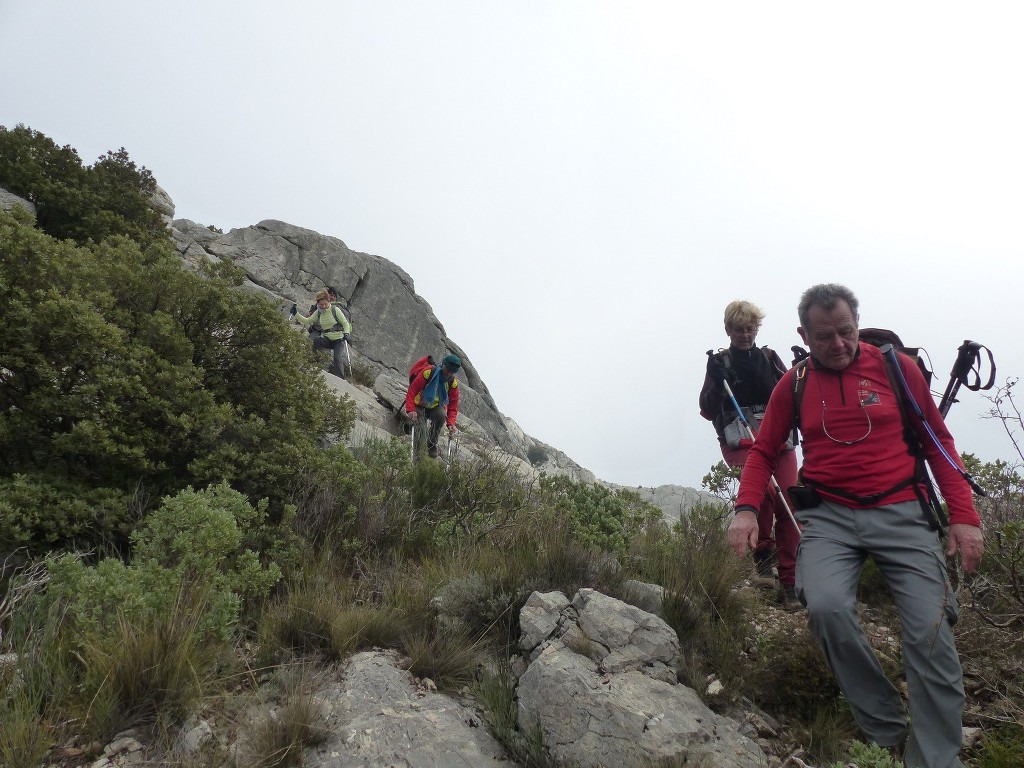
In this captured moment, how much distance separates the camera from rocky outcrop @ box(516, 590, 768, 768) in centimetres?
269

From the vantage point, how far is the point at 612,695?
2.90 meters

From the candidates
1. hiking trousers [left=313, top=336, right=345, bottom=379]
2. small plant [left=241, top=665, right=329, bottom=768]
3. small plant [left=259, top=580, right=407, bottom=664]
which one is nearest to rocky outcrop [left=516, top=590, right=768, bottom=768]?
small plant [left=259, top=580, right=407, bottom=664]

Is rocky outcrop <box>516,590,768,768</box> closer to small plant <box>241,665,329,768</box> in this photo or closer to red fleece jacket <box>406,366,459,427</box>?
small plant <box>241,665,329,768</box>

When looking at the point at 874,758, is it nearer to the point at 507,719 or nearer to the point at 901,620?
the point at 901,620

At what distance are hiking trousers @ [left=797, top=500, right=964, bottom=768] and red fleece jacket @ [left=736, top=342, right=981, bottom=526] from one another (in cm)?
14

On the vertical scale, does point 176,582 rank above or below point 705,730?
below

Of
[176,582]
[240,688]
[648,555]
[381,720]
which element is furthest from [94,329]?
[648,555]

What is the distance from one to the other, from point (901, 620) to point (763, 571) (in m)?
2.20

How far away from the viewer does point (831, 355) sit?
3279 mm

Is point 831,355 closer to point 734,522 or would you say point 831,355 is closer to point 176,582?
point 734,522

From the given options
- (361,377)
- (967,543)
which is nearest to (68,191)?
(361,377)

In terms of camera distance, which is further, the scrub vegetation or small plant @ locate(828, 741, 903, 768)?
the scrub vegetation

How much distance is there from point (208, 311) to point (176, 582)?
3020 millimetres

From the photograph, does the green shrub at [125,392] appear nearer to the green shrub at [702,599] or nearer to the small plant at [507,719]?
the small plant at [507,719]
